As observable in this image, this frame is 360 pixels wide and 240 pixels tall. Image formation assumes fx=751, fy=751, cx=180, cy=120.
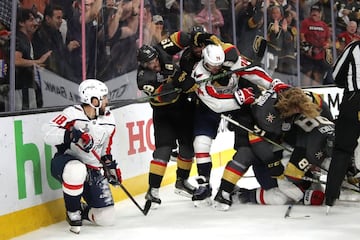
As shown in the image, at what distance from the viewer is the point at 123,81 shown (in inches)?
225

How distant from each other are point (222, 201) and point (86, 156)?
896 millimetres

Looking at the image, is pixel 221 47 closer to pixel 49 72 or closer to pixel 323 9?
pixel 49 72

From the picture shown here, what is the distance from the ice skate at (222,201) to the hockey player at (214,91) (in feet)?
0.46

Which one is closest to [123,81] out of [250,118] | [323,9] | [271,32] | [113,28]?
[113,28]

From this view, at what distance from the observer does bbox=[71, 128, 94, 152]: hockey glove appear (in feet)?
12.2

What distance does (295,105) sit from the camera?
4.24 metres

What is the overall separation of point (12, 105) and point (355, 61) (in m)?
1.89

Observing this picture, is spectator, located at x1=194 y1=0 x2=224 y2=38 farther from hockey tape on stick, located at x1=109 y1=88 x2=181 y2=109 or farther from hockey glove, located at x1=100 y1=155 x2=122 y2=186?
hockey glove, located at x1=100 y1=155 x2=122 y2=186

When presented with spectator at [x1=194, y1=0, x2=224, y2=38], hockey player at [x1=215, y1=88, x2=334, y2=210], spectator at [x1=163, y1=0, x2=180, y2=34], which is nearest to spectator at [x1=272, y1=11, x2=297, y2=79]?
spectator at [x1=194, y1=0, x2=224, y2=38]

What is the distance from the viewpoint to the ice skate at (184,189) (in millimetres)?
4762

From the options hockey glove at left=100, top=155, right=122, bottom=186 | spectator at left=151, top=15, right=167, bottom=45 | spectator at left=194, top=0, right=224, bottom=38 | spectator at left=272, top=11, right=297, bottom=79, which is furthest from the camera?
spectator at left=272, top=11, right=297, bottom=79

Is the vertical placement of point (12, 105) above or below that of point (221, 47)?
below

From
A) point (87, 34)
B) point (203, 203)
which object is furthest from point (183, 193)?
point (87, 34)

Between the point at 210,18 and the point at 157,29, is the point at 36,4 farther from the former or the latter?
the point at 210,18
